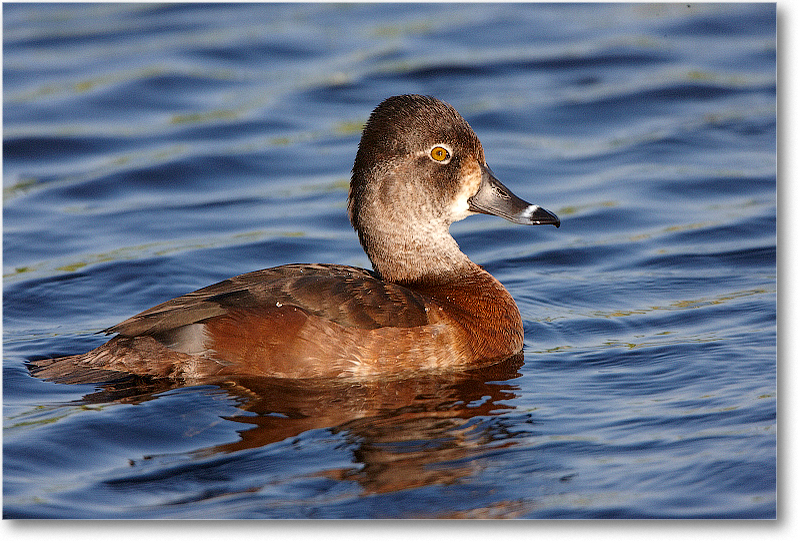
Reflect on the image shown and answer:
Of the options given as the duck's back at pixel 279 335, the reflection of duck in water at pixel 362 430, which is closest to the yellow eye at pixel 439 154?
the duck's back at pixel 279 335

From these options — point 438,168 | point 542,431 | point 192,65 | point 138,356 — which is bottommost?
point 542,431

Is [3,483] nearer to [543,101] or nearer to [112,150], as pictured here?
[112,150]

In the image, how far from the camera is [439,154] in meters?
6.88

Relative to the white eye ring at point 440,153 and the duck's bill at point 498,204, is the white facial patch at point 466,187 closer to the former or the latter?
the duck's bill at point 498,204

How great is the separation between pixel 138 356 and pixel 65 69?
353 inches

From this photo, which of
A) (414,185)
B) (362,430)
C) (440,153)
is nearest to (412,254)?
(414,185)

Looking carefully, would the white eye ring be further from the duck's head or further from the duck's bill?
the duck's bill

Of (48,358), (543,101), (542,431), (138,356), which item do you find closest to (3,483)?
(138,356)

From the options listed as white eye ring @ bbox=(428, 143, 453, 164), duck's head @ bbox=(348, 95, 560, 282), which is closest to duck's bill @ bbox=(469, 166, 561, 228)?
duck's head @ bbox=(348, 95, 560, 282)

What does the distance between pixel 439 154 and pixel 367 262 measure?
226cm

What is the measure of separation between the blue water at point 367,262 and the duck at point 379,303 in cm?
17

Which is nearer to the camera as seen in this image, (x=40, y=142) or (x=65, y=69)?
(x=40, y=142)

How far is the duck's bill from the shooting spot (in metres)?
7.07

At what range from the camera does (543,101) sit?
12836 millimetres
